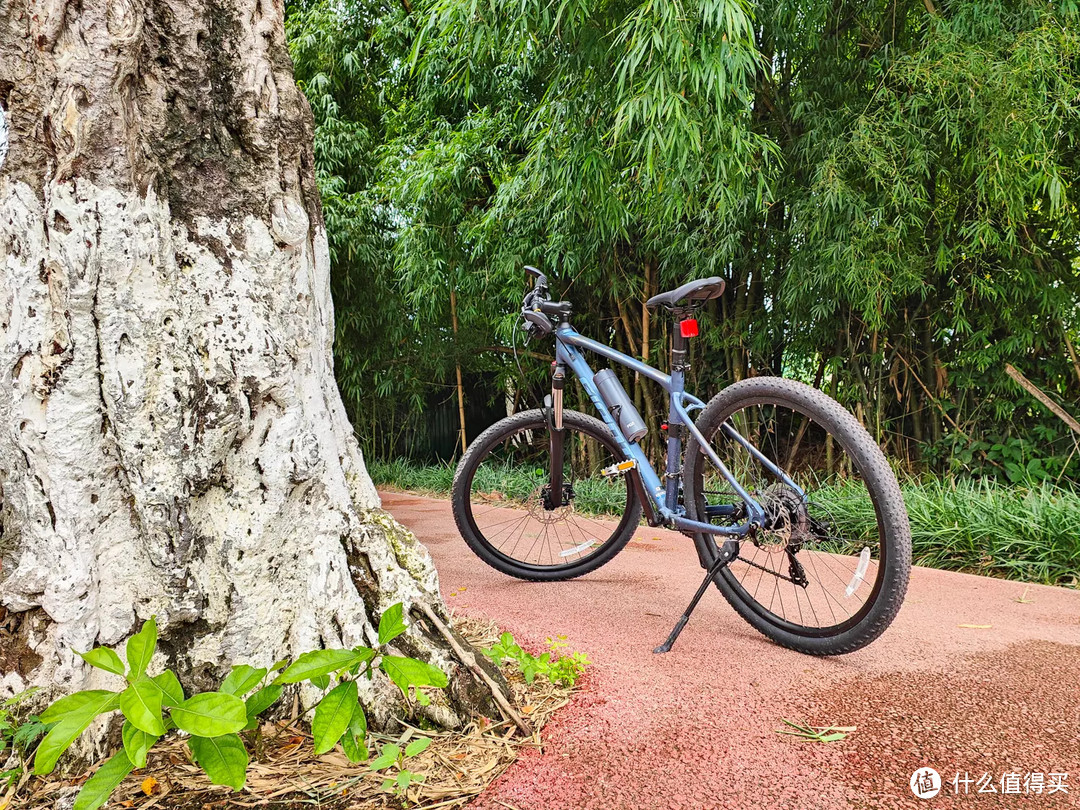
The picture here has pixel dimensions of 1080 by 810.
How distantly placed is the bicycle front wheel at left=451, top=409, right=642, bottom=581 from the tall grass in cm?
82

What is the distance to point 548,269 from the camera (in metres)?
4.83

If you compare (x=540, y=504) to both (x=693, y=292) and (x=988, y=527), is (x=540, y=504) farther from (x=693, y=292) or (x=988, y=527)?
(x=988, y=527)

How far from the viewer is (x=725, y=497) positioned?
191cm

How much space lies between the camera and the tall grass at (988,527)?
8.29 ft

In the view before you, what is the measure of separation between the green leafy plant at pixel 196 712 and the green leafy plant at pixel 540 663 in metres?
0.42

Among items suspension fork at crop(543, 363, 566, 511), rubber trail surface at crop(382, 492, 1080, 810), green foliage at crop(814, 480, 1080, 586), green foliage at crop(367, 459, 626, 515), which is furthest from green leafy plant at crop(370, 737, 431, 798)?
green foliage at crop(814, 480, 1080, 586)

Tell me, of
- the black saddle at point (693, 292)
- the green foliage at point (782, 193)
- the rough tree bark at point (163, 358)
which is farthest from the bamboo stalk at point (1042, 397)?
the rough tree bark at point (163, 358)

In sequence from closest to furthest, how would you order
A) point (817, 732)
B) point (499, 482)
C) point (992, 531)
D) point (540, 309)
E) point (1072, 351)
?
point (817, 732) < point (540, 309) < point (992, 531) < point (1072, 351) < point (499, 482)

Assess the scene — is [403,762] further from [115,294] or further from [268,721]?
[115,294]

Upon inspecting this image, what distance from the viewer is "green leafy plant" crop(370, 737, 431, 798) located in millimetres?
982

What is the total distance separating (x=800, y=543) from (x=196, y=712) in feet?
4.31

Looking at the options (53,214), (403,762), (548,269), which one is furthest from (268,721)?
(548,269)

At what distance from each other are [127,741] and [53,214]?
2.47ft

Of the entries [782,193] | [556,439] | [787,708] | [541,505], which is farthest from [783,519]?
[782,193]
